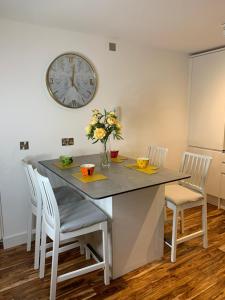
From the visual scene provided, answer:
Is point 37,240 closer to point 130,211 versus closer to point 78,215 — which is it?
point 78,215

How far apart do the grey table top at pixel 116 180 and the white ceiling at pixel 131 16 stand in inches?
55.9

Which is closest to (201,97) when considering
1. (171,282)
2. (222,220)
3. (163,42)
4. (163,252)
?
(163,42)

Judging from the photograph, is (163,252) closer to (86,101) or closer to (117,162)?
(117,162)

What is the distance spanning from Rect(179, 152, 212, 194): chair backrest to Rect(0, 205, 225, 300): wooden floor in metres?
0.65

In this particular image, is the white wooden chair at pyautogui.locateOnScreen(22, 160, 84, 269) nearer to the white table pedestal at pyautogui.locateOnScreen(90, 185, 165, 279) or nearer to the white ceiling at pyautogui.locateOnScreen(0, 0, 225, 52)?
the white table pedestal at pyautogui.locateOnScreen(90, 185, 165, 279)

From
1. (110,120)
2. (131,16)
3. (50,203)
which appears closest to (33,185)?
(50,203)

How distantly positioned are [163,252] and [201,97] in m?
2.33

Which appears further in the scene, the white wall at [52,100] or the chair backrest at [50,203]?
the white wall at [52,100]

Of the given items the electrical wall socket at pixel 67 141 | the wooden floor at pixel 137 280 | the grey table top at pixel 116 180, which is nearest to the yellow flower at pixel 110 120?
the grey table top at pixel 116 180

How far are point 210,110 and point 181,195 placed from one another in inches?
67.3

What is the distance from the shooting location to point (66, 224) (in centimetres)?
173

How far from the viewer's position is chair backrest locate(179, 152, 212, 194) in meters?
2.37

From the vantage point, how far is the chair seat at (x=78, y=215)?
1.73 meters

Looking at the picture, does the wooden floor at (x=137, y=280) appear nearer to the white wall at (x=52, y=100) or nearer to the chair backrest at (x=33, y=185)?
the white wall at (x=52, y=100)
